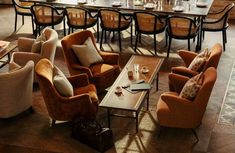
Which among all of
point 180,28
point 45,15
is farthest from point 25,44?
point 180,28

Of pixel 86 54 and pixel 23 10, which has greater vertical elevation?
pixel 23 10

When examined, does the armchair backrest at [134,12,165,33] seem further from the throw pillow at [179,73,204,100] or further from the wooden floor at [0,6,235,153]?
the throw pillow at [179,73,204,100]

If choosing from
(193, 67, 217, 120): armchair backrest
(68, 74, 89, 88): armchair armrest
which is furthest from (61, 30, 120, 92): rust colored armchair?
(193, 67, 217, 120): armchair backrest

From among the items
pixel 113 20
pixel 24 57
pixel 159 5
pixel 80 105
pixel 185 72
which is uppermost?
pixel 159 5

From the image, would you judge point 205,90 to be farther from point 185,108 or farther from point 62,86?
point 62,86

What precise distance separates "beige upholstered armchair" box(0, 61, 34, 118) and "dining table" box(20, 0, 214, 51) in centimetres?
300

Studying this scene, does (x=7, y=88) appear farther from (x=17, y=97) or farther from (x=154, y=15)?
(x=154, y=15)

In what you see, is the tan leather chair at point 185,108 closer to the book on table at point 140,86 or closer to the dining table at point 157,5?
the book on table at point 140,86

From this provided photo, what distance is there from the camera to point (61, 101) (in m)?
5.41

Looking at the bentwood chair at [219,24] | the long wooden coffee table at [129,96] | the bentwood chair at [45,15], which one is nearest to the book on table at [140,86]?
the long wooden coffee table at [129,96]

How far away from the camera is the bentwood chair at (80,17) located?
8.06 meters

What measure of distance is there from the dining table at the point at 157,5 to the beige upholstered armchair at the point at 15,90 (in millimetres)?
3000

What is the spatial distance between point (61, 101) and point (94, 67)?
1240mm

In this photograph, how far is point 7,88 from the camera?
5.54 meters
